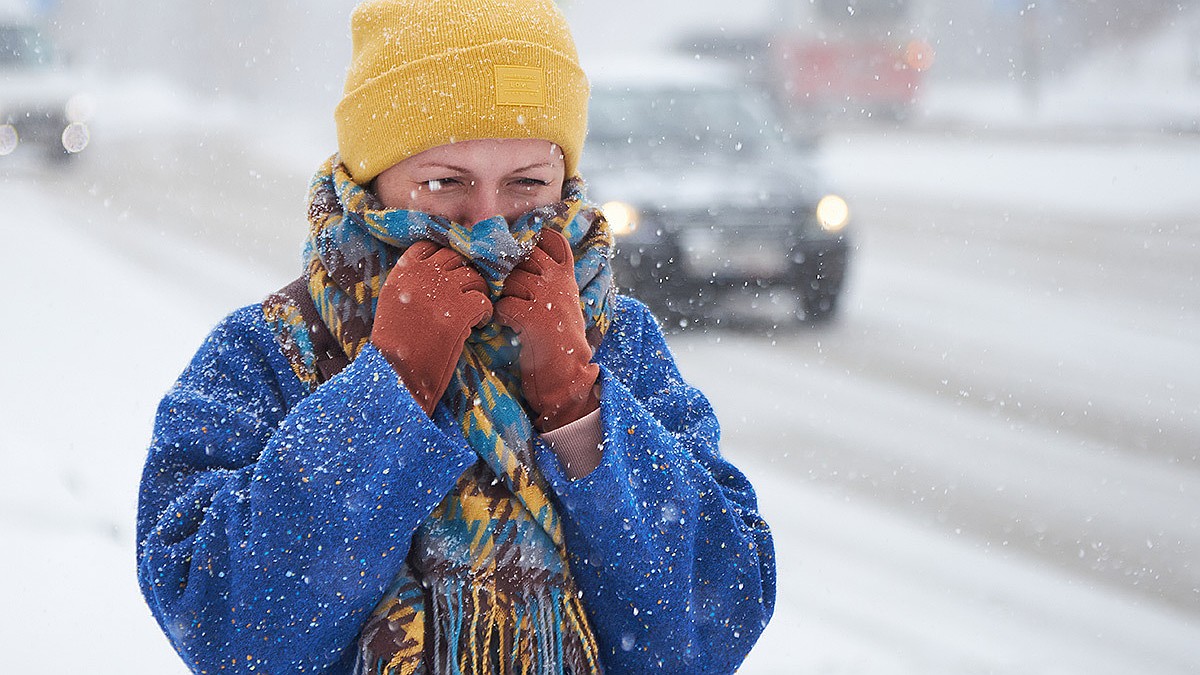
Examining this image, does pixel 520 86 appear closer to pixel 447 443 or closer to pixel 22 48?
pixel 447 443

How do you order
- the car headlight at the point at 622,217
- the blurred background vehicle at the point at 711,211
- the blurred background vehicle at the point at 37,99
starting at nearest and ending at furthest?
the car headlight at the point at 622,217
the blurred background vehicle at the point at 711,211
the blurred background vehicle at the point at 37,99

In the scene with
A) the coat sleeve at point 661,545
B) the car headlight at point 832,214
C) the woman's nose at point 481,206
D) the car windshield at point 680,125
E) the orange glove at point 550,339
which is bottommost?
the coat sleeve at point 661,545

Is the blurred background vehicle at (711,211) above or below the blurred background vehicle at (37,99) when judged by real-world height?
below

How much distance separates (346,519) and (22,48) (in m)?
16.9

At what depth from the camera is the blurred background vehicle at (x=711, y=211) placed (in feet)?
23.3


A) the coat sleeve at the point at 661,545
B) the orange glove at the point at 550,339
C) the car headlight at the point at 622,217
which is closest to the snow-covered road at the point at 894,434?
the car headlight at the point at 622,217

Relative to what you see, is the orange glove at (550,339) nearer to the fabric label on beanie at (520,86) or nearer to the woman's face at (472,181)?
the woman's face at (472,181)

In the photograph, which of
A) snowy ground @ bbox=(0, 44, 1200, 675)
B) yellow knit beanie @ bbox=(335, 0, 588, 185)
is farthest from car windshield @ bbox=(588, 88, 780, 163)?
yellow knit beanie @ bbox=(335, 0, 588, 185)

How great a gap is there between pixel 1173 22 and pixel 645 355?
28.4m

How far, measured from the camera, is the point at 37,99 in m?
15.5

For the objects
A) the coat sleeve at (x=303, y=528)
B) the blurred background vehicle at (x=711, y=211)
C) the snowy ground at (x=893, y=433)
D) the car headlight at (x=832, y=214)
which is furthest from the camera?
the car headlight at (x=832, y=214)

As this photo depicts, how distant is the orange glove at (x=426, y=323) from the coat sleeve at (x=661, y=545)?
0.52ft

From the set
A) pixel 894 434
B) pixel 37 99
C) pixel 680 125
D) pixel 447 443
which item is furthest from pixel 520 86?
pixel 37 99

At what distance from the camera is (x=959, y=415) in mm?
5777
